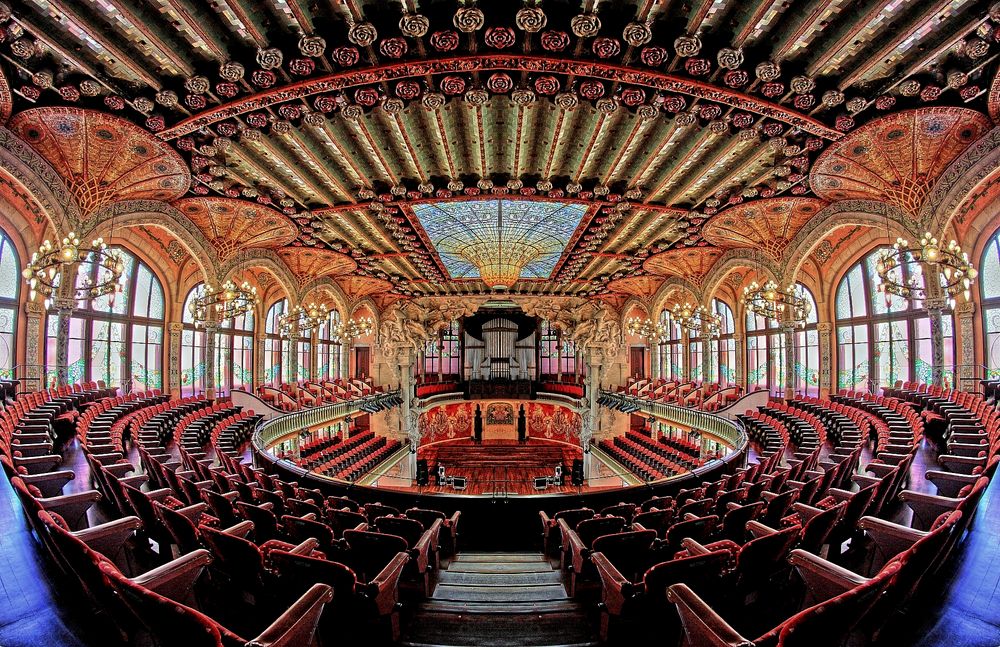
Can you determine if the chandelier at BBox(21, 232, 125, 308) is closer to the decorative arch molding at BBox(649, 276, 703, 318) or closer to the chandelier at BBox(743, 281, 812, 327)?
the chandelier at BBox(743, 281, 812, 327)

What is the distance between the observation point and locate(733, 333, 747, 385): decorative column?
23109mm

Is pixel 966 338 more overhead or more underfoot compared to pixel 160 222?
more underfoot

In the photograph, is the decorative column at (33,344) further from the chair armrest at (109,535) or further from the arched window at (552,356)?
the arched window at (552,356)

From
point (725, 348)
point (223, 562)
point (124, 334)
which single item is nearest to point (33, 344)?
point (124, 334)

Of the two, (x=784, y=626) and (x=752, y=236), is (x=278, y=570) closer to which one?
(x=784, y=626)

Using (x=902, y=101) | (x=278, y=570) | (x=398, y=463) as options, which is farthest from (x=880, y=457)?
(x=398, y=463)

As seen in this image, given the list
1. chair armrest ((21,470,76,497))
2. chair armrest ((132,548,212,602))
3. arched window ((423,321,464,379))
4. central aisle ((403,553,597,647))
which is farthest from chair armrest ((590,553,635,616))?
arched window ((423,321,464,379))

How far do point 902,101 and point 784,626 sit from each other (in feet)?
29.9

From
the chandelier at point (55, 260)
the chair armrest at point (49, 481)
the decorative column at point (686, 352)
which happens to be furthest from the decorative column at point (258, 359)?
the decorative column at point (686, 352)

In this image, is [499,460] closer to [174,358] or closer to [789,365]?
[789,365]

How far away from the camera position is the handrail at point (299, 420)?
41.6 ft

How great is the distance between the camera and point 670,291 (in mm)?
27359

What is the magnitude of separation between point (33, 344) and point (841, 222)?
78.0 ft

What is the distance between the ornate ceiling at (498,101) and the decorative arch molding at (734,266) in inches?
126
